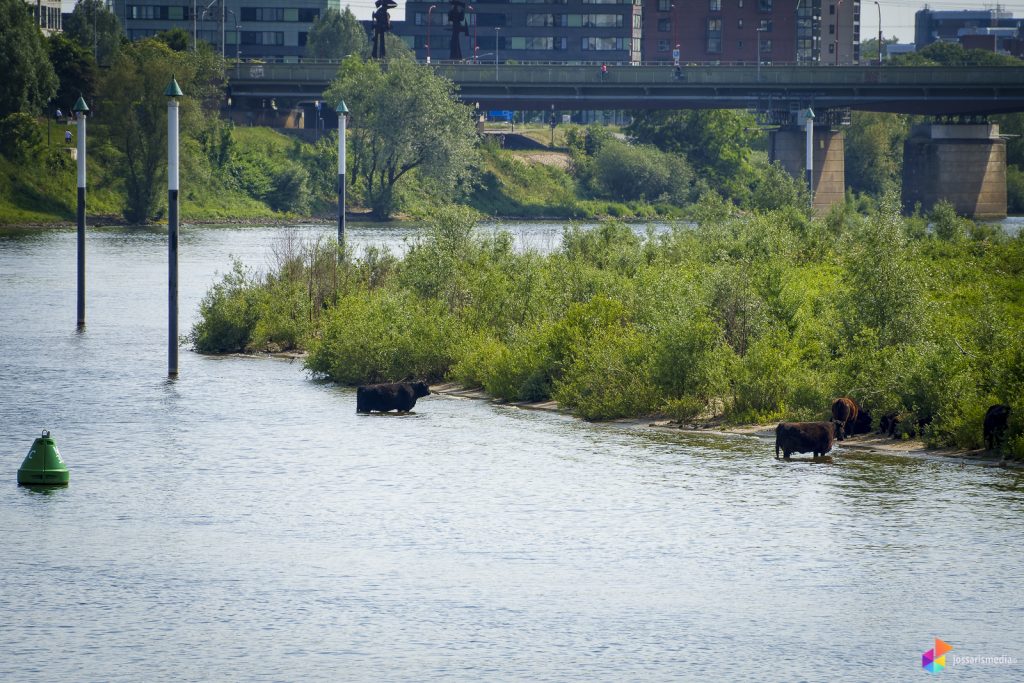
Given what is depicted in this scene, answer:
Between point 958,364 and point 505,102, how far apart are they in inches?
4415

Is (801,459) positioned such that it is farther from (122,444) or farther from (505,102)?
(505,102)

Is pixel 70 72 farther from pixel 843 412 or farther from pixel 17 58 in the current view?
pixel 843 412

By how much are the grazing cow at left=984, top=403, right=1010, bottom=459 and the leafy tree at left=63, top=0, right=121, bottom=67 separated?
138 meters

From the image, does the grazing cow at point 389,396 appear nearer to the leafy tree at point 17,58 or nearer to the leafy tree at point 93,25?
Answer: the leafy tree at point 17,58

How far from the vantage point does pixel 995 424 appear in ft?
82.7

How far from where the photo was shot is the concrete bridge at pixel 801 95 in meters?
130

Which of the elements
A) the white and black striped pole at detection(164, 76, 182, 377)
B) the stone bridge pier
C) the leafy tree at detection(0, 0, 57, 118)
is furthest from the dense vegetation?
the stone bridge pier

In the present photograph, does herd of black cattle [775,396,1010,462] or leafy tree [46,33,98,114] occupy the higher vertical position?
leafy tree [46,33,98,114]

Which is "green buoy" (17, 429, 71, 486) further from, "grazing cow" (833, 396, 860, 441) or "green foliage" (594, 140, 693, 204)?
"green foliage" (594, 140, 693, 204)

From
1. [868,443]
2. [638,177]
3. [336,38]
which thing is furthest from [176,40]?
[868,443]

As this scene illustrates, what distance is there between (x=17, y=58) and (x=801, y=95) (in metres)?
63.4

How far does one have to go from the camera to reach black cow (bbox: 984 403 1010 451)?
2506 cm

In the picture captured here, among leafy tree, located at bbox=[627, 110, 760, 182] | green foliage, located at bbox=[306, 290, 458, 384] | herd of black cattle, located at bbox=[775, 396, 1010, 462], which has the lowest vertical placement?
herd of black cattle, located at bbox=[775, 396, 1010, 462]

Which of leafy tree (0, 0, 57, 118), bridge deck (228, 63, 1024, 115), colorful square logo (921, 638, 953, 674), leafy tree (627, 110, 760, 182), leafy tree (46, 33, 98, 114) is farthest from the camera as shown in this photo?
leafy tree (627, 110, 760, 182)
